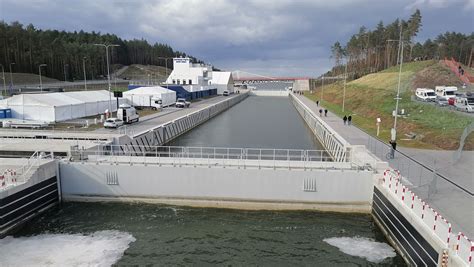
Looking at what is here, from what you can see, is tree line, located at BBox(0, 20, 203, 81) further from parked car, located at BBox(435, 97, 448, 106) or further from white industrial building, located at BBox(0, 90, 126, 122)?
parked car, located at BBox(435, 97, 448, 106)

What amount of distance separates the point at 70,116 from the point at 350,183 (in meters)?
34.3

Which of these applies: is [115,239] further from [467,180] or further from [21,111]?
[21,111]

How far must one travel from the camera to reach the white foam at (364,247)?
1745 cm

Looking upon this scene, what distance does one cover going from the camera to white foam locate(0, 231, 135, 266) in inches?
649

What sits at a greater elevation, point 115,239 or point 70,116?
point 70,116

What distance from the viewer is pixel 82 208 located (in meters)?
23.4

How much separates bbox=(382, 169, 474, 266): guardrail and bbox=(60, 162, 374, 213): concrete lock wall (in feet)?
9.39

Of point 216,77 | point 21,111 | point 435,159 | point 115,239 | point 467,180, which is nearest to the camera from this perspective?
point 115,239

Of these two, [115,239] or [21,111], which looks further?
[21,111]

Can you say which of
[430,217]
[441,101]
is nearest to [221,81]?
[441,101]

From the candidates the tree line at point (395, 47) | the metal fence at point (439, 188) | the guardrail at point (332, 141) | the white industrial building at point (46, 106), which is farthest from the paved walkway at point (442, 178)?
the tree line at point (395, 47)

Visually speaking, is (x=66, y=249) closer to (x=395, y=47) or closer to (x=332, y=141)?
(x=332, y=141)

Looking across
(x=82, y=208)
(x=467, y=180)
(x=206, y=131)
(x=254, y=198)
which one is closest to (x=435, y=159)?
(x=467, y=180)

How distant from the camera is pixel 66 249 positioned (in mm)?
17641
